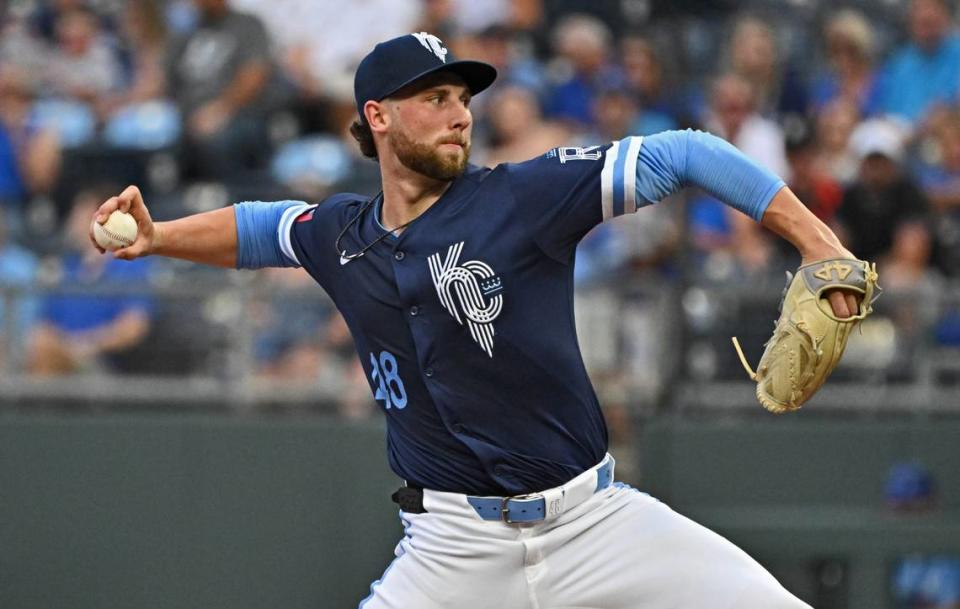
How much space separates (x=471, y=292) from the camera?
404 centimetres

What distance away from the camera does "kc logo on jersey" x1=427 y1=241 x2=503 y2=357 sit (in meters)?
4.03

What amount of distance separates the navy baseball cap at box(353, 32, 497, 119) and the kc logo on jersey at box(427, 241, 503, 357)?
0.46m

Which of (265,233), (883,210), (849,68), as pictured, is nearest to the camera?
(265,233)

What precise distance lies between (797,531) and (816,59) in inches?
124

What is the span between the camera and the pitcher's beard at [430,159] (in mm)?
4109

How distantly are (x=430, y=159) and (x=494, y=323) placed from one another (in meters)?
0.46

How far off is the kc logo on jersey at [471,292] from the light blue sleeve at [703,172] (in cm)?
44

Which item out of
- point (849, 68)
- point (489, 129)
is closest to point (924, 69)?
point (849, 68)

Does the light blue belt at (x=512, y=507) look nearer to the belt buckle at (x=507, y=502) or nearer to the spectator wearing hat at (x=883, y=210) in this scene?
the belt buckle at (x=507, y=502)

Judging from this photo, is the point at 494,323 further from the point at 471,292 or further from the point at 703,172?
the point at 703,172

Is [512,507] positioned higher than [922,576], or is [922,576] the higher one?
[512,507]

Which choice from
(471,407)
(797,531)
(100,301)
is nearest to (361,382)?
(100,301)

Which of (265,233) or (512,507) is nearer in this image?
(512,507)

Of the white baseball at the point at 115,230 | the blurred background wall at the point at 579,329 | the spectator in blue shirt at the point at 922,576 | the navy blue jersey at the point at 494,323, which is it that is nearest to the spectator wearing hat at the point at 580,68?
the blurred background wall at the point at 579,329
